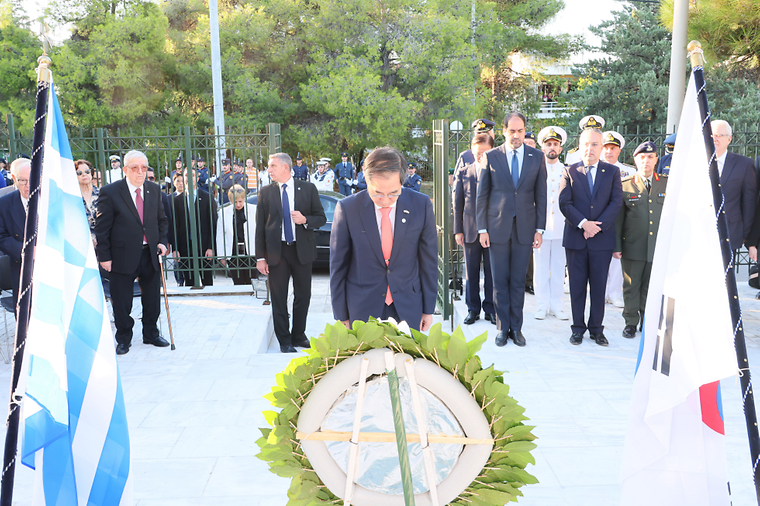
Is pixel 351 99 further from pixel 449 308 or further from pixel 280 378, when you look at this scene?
pixel 280 378

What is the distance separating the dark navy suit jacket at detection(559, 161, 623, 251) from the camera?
5.81 m

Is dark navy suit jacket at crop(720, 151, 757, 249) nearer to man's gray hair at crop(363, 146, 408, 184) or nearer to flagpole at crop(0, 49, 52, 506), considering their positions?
man's gray hair at crop(363, 146, 408, 184)

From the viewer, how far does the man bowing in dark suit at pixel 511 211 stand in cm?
573

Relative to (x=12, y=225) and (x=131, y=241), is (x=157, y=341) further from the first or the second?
(x=12, y=225)

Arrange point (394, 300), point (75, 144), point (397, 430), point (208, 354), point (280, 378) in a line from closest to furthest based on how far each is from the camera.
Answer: point (397, 430)
point (280, 378)
point (394, 300)
point (208, 354)
point (75, 144)

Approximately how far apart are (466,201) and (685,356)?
4141 millimetres

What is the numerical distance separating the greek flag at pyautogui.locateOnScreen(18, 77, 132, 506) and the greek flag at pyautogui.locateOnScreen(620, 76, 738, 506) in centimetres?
206

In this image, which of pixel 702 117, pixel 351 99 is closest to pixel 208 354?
pixel 702 117

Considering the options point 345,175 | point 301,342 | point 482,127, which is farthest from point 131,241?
point 345,175

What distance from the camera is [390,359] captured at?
1941 millimetres

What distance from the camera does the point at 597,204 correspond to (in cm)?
584

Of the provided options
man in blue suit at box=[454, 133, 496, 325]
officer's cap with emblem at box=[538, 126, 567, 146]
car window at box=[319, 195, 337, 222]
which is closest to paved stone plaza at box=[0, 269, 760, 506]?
man in blue suit at box=[454, 133, 496, 325]

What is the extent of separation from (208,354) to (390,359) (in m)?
4.27

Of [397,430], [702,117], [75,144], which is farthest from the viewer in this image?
[75,144]
